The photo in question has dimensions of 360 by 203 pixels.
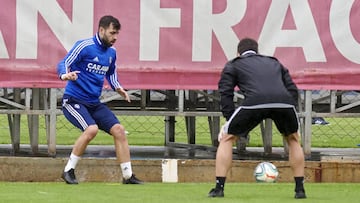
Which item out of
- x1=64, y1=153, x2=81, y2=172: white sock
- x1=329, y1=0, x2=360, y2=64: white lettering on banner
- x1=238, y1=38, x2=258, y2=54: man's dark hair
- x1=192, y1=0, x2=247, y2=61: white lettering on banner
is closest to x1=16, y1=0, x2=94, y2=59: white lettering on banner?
x1=192, y1=0, x2=247, y2=61: white lettering on banner

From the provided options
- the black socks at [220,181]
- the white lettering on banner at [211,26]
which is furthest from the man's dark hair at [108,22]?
the white lettering on banner at [211,26]

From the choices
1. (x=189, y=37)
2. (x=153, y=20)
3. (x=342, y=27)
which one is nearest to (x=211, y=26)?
(x=189, y=37)

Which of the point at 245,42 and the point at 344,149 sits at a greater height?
the point at 245,42

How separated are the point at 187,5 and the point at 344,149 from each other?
19.2 feet

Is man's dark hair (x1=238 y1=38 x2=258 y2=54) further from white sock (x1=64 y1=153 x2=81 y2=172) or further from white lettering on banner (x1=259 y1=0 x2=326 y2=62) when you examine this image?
white lettering on banner (x1=259 y1=0 x2=326 y2=62)

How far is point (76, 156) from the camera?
1177 centimetres

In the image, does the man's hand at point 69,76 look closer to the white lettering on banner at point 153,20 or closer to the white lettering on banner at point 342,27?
the white lettering on banner at point 153,20

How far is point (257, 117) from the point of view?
396 inches

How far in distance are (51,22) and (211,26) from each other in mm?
2113

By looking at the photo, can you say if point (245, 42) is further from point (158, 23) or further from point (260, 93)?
point (158, 23)

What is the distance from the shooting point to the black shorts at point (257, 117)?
32.9ft

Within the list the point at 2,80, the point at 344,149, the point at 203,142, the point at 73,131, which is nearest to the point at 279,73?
the point at 2,80

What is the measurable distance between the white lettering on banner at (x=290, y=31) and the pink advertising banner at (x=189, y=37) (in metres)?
0.01

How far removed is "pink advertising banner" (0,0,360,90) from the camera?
46.1ft
